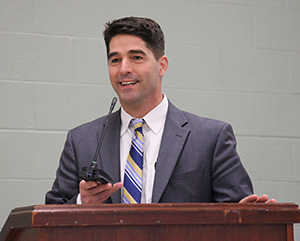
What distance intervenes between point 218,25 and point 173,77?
405 millimetres

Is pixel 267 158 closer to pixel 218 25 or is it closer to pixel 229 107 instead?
pixel 229 107

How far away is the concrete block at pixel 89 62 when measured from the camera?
2.69 meters

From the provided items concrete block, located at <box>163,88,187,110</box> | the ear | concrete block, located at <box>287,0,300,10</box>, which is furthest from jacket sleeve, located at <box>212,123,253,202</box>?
concrete block, located at <box>287,0,300,10</box>

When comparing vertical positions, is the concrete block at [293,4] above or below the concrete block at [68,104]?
above

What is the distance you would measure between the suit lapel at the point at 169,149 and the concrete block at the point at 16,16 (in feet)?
3.34

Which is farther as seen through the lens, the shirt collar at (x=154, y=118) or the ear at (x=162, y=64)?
the ear at (x=162, y=64)

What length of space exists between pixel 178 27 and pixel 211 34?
0.63 feet

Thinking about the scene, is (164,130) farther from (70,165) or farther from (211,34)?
(211,34)

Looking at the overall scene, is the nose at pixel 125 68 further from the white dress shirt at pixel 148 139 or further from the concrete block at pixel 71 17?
the concrete block at pixel 71 17

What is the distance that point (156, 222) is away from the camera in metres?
1.13

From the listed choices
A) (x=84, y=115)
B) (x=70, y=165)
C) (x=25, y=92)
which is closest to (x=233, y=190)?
(x=70, y=165)

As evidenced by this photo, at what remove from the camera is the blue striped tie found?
72.6 inches

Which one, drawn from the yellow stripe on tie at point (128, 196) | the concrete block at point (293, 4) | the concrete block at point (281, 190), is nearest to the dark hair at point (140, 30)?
the yellow stripe on tie at point (128, 196)

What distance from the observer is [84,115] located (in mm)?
2678
